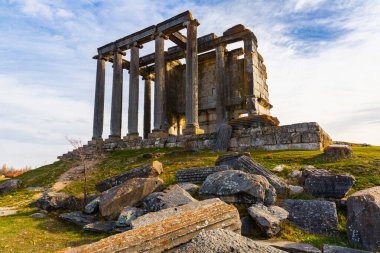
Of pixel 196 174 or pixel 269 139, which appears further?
A: pixel 269 139

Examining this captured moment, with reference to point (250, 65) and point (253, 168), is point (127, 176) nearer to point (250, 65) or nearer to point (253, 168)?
point (253, 168)

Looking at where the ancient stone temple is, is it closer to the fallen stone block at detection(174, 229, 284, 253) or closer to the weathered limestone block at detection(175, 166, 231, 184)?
the weathered limestone block at detection(175, 166, 231, 184)

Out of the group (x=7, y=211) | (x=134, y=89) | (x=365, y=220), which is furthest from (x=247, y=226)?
(x=134, y=89)

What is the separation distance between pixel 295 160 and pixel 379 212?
6.16 metres

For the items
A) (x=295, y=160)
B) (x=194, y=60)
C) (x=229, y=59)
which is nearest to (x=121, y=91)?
(x=194, y=60)

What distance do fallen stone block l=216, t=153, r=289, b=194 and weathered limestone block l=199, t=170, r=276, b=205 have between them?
809 mm

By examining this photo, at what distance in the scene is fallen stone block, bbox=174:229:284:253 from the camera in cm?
351

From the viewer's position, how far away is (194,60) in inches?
843

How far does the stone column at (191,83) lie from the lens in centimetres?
2034

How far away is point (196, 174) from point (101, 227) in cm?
329

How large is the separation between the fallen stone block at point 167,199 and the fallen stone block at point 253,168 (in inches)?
94.8

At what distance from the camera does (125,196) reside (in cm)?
823

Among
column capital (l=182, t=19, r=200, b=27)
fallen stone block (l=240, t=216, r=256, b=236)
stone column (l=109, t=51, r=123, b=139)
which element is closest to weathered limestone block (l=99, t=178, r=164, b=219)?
fallen stone block (l=240, t=216, r=256, b=236)

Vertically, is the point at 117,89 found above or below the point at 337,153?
above
